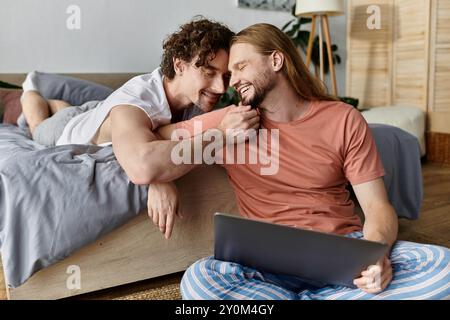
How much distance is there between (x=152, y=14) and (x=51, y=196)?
2255 millimetres

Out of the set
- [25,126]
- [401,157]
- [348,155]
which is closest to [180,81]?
[348,155]

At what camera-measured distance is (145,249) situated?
1.33 metres

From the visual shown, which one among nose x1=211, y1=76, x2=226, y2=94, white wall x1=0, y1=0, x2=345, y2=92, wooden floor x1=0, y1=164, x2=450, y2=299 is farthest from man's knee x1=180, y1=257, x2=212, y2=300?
white wall x1=0, y1=0, x2=345, y2=92

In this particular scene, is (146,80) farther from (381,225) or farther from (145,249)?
(381,225)

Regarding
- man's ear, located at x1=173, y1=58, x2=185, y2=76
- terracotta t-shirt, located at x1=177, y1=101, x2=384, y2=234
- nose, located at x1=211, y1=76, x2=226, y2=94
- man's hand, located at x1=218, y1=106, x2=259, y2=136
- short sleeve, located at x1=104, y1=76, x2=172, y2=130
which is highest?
man's ear, located at x1=173, y1=58, x2=185, y2=76

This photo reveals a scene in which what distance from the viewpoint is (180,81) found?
1355 mm

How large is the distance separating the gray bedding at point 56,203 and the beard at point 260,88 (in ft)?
1.24

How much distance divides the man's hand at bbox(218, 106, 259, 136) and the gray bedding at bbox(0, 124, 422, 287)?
Answer: 295 mm

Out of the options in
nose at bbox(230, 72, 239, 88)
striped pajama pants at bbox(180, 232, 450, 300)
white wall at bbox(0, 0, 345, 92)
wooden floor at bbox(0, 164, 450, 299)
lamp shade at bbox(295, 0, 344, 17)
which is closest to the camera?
striped pajama pants at bbox(180, 232, 450, 300)

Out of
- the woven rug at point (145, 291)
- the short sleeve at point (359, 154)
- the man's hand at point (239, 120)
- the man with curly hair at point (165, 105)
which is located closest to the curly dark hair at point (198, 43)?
the man with curly hair at point (165, 105)

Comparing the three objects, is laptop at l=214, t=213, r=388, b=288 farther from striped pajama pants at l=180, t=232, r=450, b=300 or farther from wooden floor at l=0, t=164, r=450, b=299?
wooden floor at l=0, t=164, r=450, b=299

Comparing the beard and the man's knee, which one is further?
the beard

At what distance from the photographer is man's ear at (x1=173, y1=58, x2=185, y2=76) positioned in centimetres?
135
